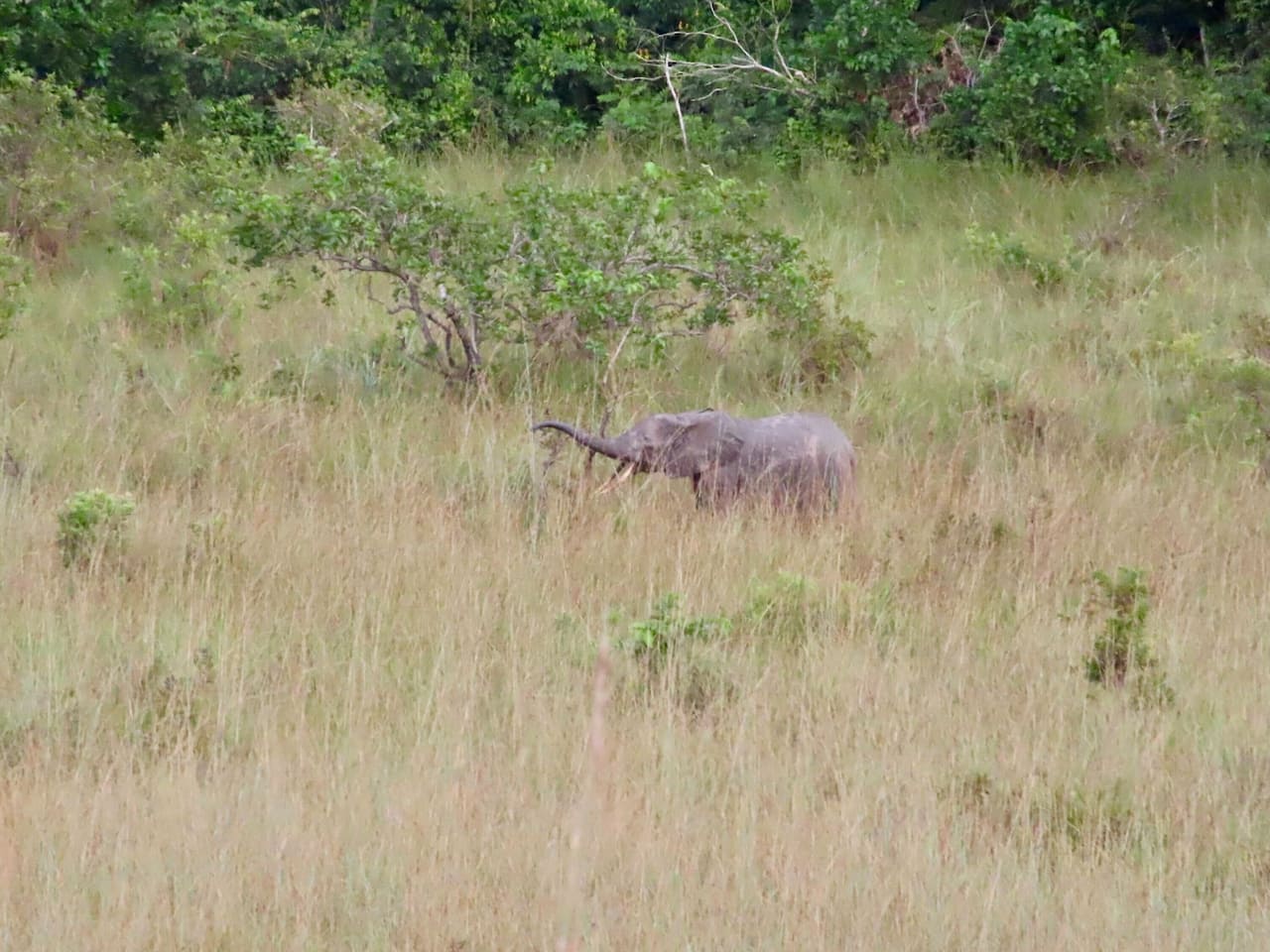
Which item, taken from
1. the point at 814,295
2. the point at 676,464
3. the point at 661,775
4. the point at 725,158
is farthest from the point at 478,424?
the point at 725,158

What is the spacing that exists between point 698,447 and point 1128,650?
247 cm

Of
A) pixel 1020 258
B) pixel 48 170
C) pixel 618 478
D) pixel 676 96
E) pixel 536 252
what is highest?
pixel 676 96

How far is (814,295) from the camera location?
970cm

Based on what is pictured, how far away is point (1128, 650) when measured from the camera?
559 centimetres

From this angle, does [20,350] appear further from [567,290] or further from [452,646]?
[452,646]

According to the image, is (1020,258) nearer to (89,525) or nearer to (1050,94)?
(1050,94)

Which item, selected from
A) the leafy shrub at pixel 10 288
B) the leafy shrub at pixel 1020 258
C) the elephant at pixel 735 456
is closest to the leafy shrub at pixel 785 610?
the elephant at pixel 735 456

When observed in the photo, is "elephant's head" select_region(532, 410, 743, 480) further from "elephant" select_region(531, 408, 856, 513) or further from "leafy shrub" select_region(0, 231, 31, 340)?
"leafy shrub" select_region(0, 231, 31, 340)

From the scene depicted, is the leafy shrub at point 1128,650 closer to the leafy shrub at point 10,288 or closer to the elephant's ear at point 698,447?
the elephant's ear at point 698,447

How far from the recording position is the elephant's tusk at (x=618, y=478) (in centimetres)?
748

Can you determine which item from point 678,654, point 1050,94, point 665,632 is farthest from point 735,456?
point 1050,94

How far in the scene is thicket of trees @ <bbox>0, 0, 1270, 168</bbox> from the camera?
1330cm

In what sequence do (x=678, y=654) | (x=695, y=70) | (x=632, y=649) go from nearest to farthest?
(x=678, y=654)
(x=632, y=649)
(x=695, y=70)

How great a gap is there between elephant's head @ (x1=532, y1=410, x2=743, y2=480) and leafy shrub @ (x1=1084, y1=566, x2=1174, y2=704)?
207 centimetres
